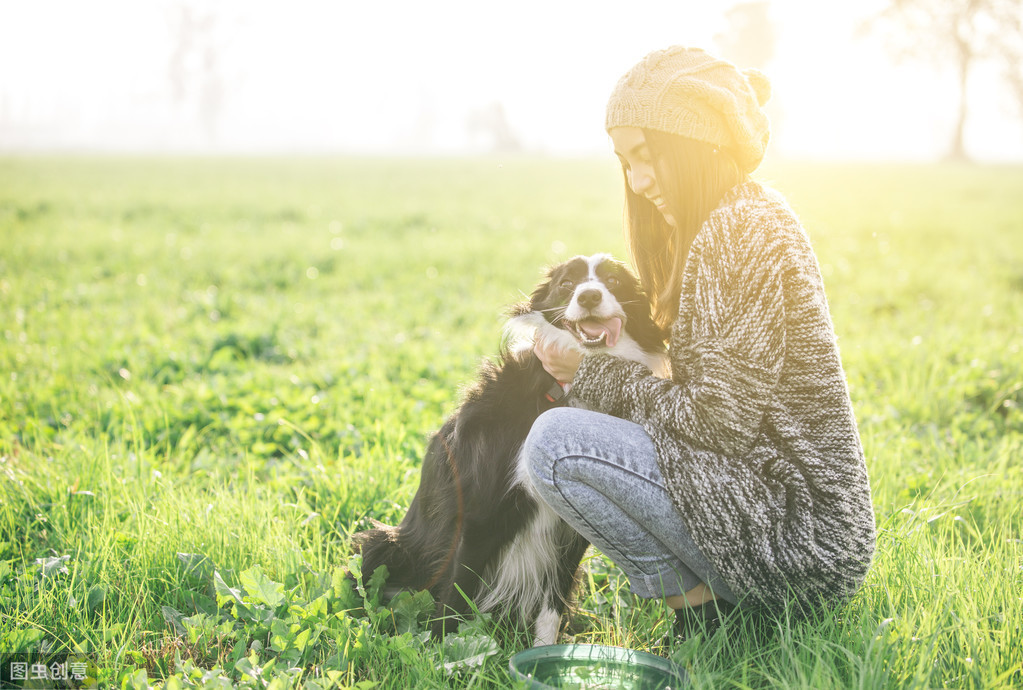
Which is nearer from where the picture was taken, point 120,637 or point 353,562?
point 120,637

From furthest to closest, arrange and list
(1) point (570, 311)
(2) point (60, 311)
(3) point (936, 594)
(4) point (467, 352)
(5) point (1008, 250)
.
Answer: (5) point (1008, 250) → (2) point (60, 311) → (4) point (467, 352) → (1) point (570, 311) → (3) point (936, 594)

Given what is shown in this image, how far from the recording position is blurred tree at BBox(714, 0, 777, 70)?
5203cm

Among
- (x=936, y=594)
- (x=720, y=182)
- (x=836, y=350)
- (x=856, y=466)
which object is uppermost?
(x=720, y=182)

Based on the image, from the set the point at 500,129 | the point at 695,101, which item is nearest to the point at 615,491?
the point at 695,101

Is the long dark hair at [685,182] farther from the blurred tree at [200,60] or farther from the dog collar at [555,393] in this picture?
the blurred tree at [200,60]

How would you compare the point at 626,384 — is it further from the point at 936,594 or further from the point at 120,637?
the point at 120,637

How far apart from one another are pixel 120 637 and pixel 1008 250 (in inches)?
449

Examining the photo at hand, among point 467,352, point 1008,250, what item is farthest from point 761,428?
point 1008,250

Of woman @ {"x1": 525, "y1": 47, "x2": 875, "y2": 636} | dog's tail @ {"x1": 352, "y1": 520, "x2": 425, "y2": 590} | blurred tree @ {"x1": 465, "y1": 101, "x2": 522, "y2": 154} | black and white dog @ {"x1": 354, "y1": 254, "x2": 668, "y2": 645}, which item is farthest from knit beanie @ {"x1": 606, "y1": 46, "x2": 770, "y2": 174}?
blurred tree @ {"x1": 465, "y1": 101, "x2": 522, "y2": 154}

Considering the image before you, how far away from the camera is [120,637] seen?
90.9 inches

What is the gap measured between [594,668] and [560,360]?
2.96ft

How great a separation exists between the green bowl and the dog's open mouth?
942mm

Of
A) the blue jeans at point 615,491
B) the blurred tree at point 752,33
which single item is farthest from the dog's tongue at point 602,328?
the blurred tree at point 752,33

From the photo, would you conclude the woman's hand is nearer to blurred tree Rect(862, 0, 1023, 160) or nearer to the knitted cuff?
the knitted cuff
